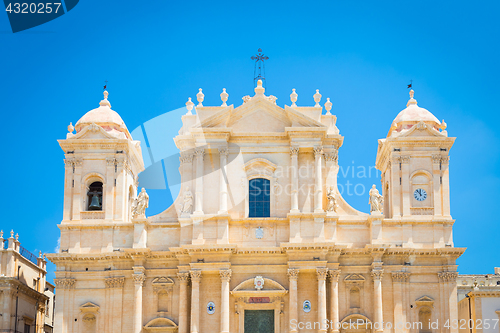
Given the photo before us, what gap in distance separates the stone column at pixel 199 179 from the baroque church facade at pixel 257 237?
2.3 inches

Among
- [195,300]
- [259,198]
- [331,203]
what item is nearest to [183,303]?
[195,300]

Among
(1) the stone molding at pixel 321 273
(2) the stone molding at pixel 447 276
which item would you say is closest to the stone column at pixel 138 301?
(1) the stone molding at pixel 321 273

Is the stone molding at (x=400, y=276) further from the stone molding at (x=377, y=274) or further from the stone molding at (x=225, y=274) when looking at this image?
the stone molding at (x=225, y=274)

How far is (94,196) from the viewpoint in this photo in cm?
4441

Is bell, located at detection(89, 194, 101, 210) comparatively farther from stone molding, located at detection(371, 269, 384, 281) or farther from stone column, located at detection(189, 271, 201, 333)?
stone molding, located at detection(371, 269, 384, 281)

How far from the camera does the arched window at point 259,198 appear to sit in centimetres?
4372

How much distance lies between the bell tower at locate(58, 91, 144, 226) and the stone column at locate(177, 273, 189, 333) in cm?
473

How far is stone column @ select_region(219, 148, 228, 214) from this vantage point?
42688mm

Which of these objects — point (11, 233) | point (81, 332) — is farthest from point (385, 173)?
point (11, 233)

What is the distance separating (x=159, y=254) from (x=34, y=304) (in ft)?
41.7

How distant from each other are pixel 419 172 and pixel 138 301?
53.3 ft

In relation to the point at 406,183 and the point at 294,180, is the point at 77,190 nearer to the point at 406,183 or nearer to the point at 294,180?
the point at 294,180

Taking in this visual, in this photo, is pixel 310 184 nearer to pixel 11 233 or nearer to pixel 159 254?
pixel 159 254

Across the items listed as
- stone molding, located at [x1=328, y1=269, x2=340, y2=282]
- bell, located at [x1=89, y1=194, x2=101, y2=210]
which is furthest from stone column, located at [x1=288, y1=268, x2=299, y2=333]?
bell, located at [x1=89, y1=194, x2=101, y2=210]
